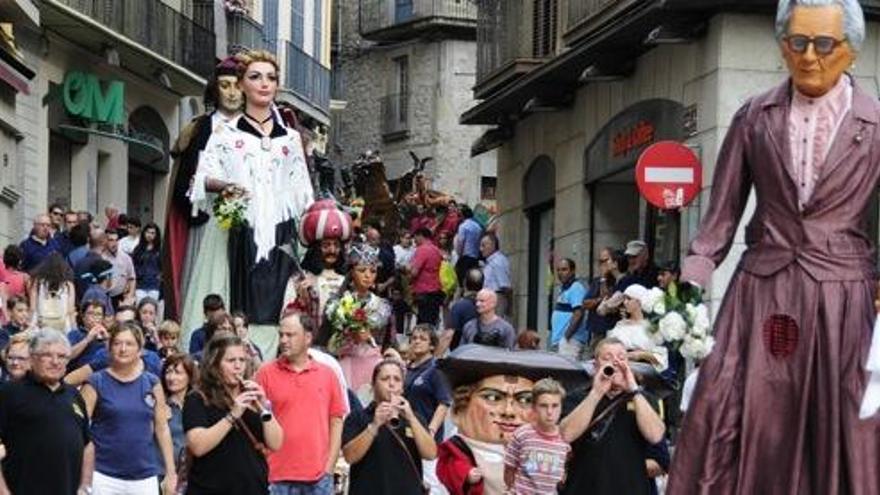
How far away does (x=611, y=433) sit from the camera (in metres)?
12.9

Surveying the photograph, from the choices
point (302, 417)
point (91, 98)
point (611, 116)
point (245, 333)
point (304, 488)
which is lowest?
point (304, 488)

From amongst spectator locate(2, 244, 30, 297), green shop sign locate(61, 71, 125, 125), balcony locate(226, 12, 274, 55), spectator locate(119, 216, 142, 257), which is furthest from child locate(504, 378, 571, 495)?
balcony locate(226, 12, 274, 55)

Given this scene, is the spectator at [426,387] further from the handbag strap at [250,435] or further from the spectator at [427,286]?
the spectator at [427,286]

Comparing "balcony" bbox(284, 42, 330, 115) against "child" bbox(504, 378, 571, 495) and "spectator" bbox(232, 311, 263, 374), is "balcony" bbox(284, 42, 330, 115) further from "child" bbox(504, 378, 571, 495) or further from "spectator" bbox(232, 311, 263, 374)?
"child" bbox(504, 378, 571, 495)

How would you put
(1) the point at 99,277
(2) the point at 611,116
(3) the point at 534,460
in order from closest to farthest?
(3) the point at 534,460 → (1) the point at 99,277 → (2) the point at 611,116

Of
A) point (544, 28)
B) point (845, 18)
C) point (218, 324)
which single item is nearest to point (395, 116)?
point (544, 28)

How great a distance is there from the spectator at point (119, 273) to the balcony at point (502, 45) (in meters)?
7.94

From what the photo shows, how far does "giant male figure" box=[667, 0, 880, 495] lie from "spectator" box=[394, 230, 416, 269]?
76.8 ft

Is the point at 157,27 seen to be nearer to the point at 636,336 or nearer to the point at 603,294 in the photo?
the point at 603,294

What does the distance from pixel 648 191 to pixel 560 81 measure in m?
11.1

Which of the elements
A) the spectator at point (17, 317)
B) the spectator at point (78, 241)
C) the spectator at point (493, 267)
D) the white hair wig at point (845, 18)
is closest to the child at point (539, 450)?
the white hair wig at point (845, 18)

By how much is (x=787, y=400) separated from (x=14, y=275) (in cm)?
1548

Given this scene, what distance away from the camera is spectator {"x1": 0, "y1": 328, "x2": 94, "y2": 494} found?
1509cm

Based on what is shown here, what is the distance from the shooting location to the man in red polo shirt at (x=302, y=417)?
580 inches
